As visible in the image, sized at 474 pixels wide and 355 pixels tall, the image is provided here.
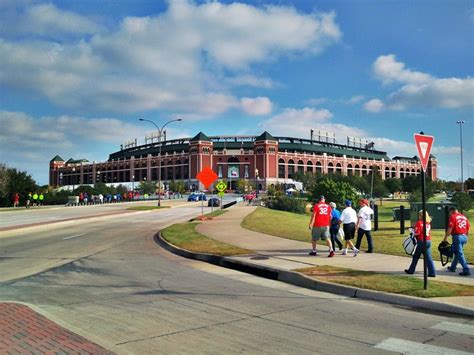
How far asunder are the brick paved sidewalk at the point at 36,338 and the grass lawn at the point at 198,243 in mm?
7568

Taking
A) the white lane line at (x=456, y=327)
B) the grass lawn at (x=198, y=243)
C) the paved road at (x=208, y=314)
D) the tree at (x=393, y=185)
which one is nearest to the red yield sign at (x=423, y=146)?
the paved road at (x=208, y=314)

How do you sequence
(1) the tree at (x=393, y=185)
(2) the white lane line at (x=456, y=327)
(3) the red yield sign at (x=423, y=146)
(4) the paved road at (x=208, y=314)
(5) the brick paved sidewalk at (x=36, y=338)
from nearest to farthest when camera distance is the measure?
(5) the brick paved sidewalk at (x=36, y=338) → (4) the paved road at (x=208, y=314) → (2) the white lane line at (x=456, y=327) → (3) the red yield sign at (x=423, y=146) → (1) the tree at (x=393, y=185)

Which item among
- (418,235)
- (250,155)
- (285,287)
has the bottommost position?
(285,287)

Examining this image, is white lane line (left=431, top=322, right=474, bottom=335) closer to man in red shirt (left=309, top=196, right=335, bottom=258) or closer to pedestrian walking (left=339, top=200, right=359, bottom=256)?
man in red shirt (left=309, top=196, right=335, bottom=258)

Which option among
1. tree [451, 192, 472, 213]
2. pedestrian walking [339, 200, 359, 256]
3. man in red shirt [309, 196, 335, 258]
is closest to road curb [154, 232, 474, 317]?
man in red shirt [309, 196, 335, 258]

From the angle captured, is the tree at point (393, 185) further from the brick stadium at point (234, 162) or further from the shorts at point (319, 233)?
the shorts at point (319, 233)

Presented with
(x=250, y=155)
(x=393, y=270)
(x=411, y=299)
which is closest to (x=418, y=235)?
(x=393, y=270)

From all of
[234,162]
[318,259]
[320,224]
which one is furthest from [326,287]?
[234,162]

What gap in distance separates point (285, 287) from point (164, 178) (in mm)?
147108

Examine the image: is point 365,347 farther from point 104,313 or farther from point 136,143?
point 136,143

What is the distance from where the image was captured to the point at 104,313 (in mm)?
6844

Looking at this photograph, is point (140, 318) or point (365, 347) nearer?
point (365, 347)

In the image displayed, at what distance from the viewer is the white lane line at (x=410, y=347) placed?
525 centimetres

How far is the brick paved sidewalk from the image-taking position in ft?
16.1
